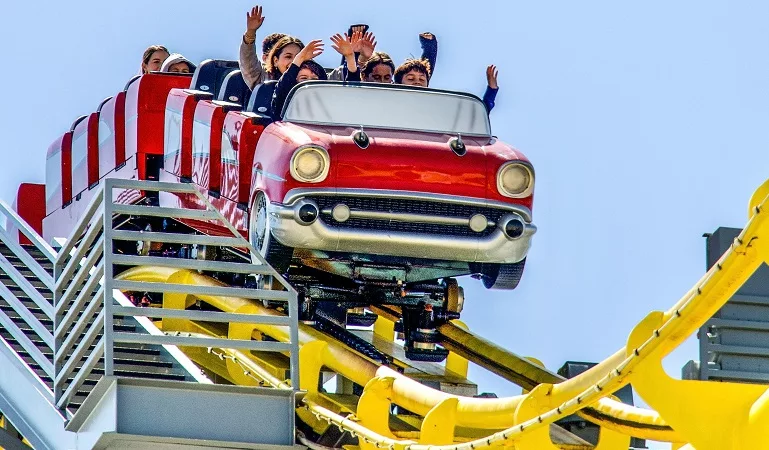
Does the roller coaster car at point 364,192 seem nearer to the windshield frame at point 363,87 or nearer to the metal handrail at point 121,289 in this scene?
the windshield frame at point 363,87

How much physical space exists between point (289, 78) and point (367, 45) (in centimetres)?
137

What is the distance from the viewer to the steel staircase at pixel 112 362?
348 inches

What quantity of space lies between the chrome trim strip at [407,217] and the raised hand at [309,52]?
178cm

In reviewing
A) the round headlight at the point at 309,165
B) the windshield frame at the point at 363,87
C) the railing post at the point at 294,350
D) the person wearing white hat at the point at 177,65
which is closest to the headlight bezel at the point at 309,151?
the round headlight at the point at 309,165

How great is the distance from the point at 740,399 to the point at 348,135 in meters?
5.32

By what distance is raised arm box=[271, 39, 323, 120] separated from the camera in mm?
12766

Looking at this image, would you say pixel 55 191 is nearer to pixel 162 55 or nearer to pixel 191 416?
pixel 162 55

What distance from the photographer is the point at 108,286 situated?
8.94m

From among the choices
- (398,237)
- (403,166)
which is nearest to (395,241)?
(398,237)

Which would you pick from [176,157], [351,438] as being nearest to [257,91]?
[176,157]

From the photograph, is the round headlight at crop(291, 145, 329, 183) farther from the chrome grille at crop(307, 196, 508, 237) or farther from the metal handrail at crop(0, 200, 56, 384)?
the metal handrail at crop(0, 200, 56, 384)

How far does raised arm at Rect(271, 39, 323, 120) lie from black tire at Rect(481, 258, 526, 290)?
188 centimetres

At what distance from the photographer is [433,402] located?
30.0 feet

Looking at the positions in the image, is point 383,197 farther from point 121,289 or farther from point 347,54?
point 121,289
